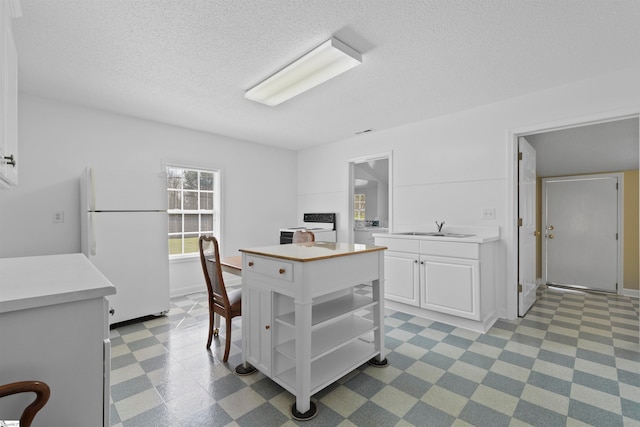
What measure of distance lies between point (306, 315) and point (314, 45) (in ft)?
6.15

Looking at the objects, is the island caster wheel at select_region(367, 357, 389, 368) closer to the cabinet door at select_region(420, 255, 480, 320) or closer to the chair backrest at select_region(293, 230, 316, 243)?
the cabinet door at select_region(420, 255, 480, 320)

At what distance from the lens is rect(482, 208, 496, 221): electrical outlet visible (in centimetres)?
333

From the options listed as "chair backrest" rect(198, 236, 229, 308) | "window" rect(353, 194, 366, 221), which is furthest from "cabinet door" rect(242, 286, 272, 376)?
"window" rect(353, 194, 366, 221)

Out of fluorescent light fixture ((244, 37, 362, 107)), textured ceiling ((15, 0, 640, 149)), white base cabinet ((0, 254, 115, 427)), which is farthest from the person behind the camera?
fluorescent light fixture ((244, 37, 362, 107))

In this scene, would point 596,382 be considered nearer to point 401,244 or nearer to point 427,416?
point 427,416

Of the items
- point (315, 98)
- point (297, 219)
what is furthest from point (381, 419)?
point (297, 219)

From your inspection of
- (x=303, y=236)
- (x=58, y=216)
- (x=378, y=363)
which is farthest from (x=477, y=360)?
(x=58, y=216)

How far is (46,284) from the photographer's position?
40.8 inches

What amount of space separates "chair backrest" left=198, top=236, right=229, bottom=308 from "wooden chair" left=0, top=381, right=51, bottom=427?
1559 mm

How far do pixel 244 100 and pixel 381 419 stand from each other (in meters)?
3.07

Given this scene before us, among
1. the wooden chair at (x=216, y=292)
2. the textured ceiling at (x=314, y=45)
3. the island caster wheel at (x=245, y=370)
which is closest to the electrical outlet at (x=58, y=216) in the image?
the textured ceiling at (x=314, y=45)

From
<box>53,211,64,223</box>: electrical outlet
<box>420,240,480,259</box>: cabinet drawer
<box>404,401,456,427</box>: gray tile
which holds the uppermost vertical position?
<box>53,211,64,223</box>: electrical outlet

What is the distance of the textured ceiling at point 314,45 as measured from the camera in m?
1.80

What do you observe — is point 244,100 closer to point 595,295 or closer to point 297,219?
point 297,219
